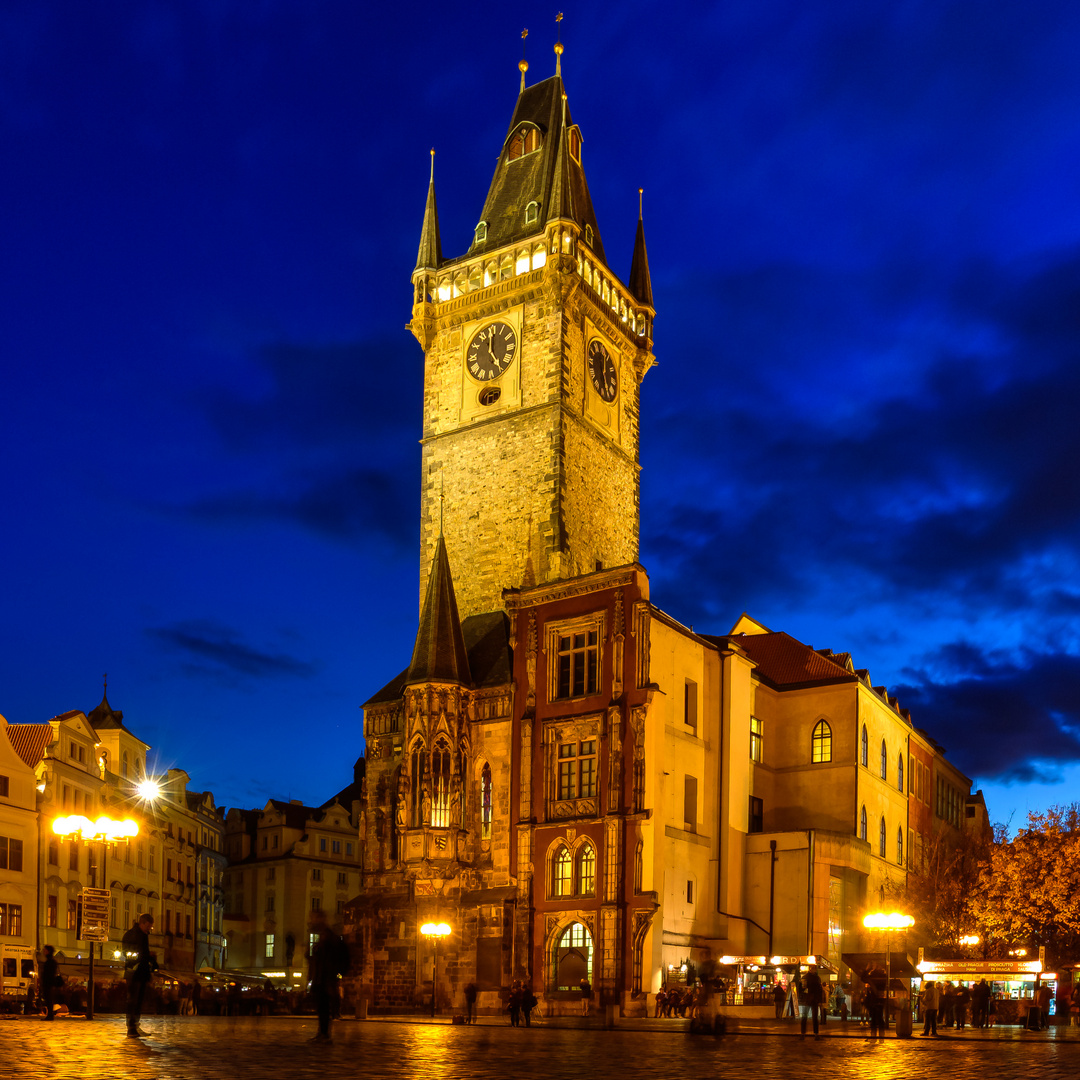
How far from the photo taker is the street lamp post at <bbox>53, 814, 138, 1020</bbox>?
1018 inches

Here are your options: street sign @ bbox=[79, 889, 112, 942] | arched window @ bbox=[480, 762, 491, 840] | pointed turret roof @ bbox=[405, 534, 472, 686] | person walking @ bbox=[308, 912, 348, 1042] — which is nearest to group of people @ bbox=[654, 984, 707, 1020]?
arched window @ bbox=[480, 762, 491, 840]

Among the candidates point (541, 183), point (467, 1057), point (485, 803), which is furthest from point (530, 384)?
point (467, 1057)

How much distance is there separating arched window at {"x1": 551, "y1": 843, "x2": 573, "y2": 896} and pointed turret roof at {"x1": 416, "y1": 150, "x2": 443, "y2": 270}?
30.5 m

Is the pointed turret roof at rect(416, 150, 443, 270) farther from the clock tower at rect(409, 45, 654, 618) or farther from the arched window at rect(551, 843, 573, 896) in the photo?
the arched window at rect(551, 843, 573, 896)

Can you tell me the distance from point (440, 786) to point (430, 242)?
29.2m

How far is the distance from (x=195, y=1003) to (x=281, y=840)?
46579 mm

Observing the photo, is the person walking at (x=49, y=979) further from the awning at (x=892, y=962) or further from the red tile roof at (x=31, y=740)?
the red tile roof at (x=31, y=740)

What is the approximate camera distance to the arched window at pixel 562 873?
1956 inches

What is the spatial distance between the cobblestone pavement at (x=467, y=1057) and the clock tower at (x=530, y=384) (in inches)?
1362

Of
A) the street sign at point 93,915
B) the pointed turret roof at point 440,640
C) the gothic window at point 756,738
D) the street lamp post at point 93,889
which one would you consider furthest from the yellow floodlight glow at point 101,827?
the gothic window at point 756,738

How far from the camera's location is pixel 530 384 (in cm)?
6169

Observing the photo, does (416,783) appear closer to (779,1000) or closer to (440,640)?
(440,640)

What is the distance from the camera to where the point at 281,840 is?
94.1 metres

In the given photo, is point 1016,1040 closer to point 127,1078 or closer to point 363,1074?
point 363,1074
